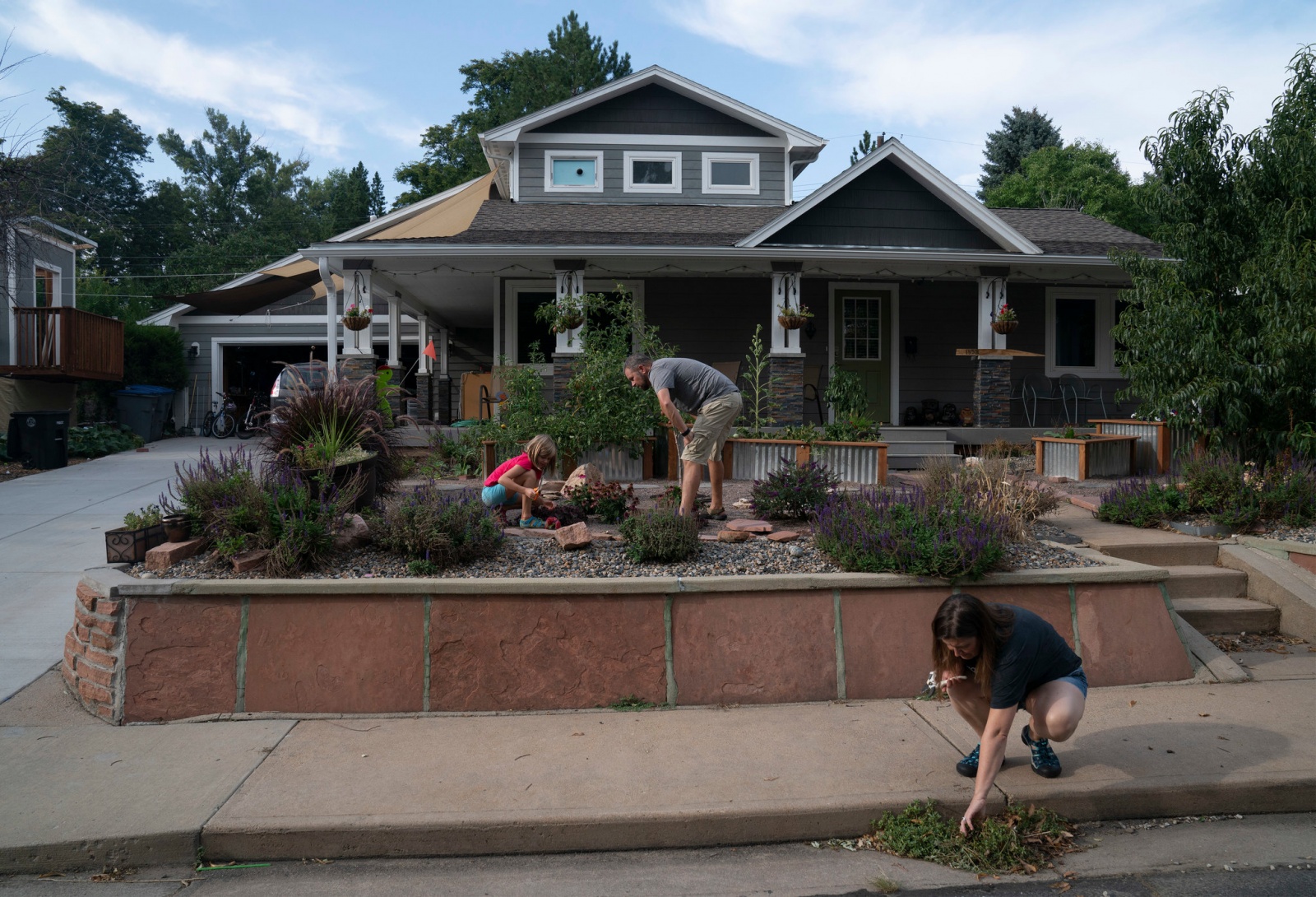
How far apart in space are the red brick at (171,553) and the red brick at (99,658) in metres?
0.59

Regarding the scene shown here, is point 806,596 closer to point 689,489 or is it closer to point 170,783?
point 689,489

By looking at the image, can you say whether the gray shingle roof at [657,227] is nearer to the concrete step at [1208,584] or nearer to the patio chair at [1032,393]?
the patio chair at [1032,393]

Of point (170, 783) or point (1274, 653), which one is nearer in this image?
point (170, 783)

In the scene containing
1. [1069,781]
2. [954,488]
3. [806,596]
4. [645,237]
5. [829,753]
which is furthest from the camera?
[645,237]

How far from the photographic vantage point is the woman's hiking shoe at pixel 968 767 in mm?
4271

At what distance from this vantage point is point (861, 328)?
15.4m

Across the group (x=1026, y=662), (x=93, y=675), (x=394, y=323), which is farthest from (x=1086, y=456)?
(x=394, y=323)

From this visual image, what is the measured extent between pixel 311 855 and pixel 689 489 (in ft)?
12.4

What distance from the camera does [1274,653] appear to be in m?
6.17

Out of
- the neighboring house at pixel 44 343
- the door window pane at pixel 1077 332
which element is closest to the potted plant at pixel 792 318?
the door window pane at pixel 1077 332

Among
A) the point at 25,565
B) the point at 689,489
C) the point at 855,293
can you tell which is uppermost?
the point at 855,293

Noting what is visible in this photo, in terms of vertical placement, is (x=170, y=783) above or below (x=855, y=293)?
below

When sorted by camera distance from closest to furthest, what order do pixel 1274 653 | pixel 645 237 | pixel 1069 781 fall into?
pixel 1069 781 → pixel 1274 653 → pixel 645 237

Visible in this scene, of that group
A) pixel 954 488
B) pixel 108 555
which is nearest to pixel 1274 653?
pixel 954 488
